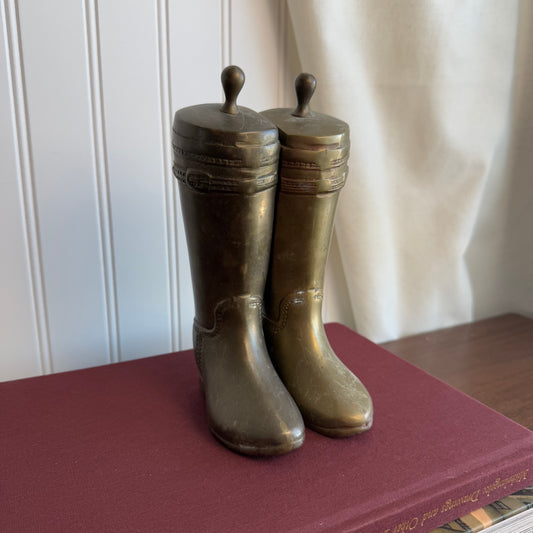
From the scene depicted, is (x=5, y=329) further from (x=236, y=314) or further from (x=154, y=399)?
(x=236, y=314)

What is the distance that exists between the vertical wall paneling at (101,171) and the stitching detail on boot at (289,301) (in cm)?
30

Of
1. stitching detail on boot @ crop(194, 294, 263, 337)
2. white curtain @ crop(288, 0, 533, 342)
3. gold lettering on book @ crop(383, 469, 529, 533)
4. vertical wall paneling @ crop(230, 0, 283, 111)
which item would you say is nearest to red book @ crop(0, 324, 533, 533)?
gold lettering on book @ crop(383, 469, 529, 533)

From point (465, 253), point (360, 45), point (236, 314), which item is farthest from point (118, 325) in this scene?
point (465, 253)

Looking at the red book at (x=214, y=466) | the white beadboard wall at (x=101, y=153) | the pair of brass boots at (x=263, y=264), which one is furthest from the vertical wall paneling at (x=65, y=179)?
the pair of brass boots at (x=263, y=264)

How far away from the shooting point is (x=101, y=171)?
2.46ft

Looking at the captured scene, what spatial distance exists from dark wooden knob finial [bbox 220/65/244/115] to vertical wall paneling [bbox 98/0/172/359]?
25cm

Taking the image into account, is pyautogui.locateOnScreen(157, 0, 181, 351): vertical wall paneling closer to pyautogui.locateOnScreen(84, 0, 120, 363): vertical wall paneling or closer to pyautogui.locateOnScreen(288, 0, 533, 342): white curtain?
pyautogui.locateOnScreen(84, 0, 120, 363): vertical wall paneling

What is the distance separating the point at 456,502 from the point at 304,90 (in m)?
0.44

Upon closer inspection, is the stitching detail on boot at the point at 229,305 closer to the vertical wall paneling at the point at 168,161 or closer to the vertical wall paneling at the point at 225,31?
the vertical wall paneling at the point at 168,161

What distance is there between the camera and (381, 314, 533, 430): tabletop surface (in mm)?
799

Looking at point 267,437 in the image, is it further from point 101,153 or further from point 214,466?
point 101,153

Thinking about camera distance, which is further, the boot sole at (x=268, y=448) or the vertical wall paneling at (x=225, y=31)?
the vertical wall paneling at (x=225, y=31)

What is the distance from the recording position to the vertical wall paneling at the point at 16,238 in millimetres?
667

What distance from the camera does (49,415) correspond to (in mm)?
614
